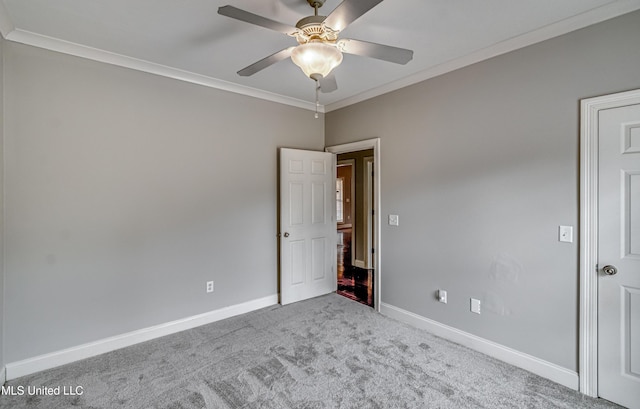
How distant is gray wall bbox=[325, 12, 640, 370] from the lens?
2.16 meters

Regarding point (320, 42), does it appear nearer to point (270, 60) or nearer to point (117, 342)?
point (270, 60)

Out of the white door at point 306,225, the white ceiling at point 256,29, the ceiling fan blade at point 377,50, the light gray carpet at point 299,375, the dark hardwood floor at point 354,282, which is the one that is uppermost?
the white ceiling at point 256,29

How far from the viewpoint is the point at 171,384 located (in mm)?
2234

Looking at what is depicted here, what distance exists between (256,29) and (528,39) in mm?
2101

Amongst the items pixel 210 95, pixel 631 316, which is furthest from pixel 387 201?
pixel 210 95

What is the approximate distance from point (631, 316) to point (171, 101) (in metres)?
4.13

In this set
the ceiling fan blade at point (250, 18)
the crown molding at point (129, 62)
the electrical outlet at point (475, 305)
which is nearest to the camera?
the ceiling fan blade at point (250, 18)

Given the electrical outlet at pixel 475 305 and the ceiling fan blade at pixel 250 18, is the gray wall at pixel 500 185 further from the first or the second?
the ceiling fan blade at pixel 250 18

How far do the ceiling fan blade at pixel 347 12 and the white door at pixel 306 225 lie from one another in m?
2.31

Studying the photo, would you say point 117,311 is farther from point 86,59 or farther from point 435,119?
point 435,119

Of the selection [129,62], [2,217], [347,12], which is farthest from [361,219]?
[2,217]

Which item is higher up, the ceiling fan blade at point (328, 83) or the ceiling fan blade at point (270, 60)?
the ceiling fan blade at point (270, 60)

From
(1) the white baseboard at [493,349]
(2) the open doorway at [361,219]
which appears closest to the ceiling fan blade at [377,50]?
(1) the white baseboard at [493,349]

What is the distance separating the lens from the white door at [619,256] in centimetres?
194
